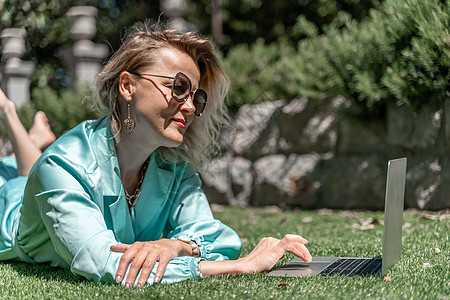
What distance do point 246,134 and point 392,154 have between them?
1.89m

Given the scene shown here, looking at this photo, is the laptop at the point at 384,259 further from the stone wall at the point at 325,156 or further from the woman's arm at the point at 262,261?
the stone wall at the point at 325,156

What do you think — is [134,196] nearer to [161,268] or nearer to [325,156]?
[161,268]

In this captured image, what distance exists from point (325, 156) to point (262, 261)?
3873 millimetres

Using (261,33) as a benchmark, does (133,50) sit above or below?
above

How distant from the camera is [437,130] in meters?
4.91

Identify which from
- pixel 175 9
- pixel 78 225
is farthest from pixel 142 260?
pixel 175 9

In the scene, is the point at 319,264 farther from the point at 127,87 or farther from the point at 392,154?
the point at 392,154

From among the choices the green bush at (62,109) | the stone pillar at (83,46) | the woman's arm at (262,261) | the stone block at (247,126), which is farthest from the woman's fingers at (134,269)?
the stone pillar at (83,46)

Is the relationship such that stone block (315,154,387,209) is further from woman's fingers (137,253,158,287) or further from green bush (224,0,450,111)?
woman's fingers (137,253,158,287)

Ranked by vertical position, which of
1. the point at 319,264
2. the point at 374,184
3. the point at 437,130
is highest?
the point at 319,264

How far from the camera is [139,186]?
9.34ft

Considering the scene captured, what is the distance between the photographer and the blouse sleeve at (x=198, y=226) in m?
2.74

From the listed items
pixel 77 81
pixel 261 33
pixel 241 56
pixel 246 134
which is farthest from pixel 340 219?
pixel 261 33

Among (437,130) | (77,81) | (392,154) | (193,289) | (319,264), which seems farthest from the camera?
(77,81)
